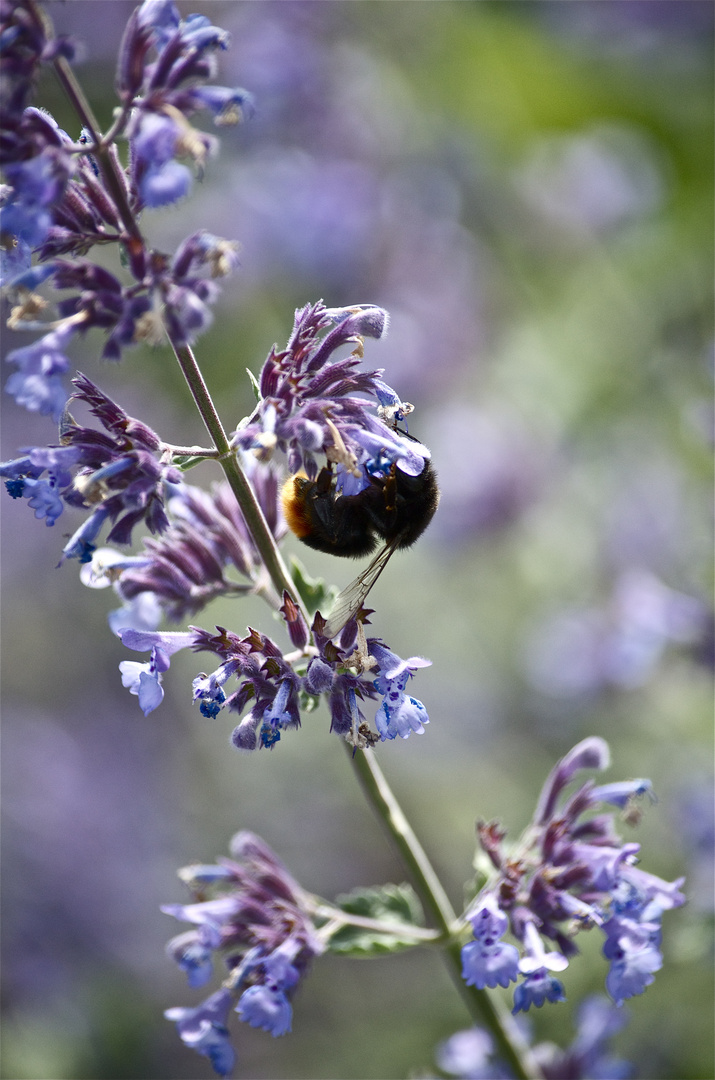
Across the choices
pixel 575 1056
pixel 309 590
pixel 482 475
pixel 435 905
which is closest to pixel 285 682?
pixel 309 590

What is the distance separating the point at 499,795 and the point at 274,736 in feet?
14.5

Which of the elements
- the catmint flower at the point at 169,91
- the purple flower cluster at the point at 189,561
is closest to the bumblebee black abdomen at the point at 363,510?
the purple flower cluster at the point at 189,561

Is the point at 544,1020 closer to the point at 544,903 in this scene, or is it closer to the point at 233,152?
the point at 544,903

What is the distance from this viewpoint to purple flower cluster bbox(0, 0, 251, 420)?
192 cm

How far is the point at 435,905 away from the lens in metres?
2.83

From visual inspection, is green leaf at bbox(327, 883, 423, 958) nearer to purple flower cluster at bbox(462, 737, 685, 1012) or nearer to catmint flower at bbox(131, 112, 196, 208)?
purple flower cluster at bbox(462, 737, 685, 1012)

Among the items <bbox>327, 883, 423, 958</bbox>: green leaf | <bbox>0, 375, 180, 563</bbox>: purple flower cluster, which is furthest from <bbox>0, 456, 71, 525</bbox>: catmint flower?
<bbox>327, 883, 423, 958</bbox>: green leaf

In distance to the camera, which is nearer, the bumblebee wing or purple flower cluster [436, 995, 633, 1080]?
the bumblebee wing

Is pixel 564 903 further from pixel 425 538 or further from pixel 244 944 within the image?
pixel 425 538

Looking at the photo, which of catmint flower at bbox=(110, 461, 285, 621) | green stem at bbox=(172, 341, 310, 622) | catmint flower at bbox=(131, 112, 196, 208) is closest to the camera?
catmint flower at bbox=(131, 112, 196, 208)

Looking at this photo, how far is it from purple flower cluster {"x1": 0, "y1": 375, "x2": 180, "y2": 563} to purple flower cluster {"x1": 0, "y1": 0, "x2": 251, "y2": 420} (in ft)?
0.65

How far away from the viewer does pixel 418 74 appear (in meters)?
8.28

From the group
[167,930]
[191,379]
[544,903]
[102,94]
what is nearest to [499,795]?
[167,930]

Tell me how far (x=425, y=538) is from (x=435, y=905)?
4465 mm
